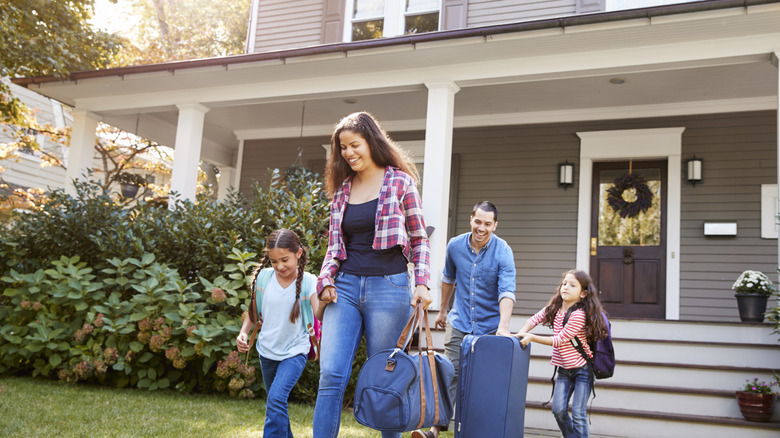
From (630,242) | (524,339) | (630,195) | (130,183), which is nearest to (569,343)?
(524,339)

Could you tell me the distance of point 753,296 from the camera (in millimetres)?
6098

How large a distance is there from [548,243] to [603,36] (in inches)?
123

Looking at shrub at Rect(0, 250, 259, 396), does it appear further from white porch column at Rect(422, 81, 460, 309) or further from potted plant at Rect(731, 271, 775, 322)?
potted plant at Rect(731, 271, 775, 322)

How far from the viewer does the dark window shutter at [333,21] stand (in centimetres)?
1003

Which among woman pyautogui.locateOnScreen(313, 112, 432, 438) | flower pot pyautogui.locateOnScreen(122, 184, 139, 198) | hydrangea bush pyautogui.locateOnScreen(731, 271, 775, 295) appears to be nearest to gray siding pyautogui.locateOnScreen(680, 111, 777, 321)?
hydrangea bush pyautogui.locateOnScreen(731, 271, 775, 295)

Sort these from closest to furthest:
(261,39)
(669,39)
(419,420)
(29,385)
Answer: (419,420)
(29,385)
(669,39)
(261,39)

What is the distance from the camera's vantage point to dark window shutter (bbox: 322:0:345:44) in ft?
32.9

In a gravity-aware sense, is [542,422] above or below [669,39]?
below

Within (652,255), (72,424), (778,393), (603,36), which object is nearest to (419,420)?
(72,424)

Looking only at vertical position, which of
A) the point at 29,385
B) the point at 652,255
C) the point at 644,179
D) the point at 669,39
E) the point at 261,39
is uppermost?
the point at 261,39

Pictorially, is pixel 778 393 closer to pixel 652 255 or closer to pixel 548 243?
pixel 652 255

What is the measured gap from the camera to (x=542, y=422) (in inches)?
213

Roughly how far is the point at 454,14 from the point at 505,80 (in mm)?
2283

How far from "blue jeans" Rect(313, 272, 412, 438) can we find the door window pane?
21.1 feet
